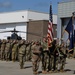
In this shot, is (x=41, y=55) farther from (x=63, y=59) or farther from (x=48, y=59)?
(x=63, y=59)

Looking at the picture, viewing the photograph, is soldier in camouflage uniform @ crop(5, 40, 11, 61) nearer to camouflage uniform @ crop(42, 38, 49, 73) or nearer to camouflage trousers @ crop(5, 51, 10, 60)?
camouflage trousers @ crop(5, 51, 10, 60)

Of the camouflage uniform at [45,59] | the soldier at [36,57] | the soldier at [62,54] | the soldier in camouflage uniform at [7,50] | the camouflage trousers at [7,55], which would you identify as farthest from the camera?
the camouflage trousers at [7,55]

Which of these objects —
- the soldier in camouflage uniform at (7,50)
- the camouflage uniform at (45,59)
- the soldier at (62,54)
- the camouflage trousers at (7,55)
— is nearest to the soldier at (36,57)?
the camouflage uniform at (45,59)

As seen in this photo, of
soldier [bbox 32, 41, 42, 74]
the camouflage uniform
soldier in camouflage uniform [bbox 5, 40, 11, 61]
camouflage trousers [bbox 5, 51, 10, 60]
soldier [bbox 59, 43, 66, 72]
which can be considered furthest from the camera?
camouflage trousers [bbox 5, 51, 10, 60]

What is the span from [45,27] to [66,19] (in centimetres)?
922

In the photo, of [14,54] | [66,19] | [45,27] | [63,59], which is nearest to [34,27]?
[45,27]

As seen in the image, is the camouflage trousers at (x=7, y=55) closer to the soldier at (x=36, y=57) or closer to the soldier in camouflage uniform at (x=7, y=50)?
the soldier in camouflage uniform at (x=7, y=50)

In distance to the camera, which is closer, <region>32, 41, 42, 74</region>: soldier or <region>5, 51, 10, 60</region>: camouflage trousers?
<region>32, 41, 42, 74</region>: soldier

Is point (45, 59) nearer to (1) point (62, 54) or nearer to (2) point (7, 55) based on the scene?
(1) point (62, 54)

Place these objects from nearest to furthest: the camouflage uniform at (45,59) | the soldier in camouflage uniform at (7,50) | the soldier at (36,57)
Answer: the soldier at (36,57) → the camouflage uniform at (45,59) → the soldier in camouflage uniform at (7,50)

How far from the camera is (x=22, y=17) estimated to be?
4816cm

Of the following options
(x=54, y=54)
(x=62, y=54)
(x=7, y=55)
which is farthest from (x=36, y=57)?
(x=7, y=55)

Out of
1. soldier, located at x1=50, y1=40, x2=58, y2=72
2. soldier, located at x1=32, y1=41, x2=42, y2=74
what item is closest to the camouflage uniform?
soldier, located at x1=50, y1=40, x2=58, y2=72

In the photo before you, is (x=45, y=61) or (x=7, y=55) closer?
(x=45, y=61)
